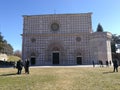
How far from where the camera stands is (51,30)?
1639 inches

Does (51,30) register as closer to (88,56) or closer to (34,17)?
(34,17)

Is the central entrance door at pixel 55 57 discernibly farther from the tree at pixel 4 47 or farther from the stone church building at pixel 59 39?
the tree at pixel 4 47

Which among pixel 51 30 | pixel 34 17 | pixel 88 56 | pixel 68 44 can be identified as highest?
pixel 34 17

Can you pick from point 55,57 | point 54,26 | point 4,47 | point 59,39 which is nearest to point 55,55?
point 55,57

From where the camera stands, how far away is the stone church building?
130 feet

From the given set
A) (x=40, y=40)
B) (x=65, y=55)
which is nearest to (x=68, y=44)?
(x=65, y=55)

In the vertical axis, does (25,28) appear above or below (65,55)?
above

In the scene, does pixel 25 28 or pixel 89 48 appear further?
pixel 25 28

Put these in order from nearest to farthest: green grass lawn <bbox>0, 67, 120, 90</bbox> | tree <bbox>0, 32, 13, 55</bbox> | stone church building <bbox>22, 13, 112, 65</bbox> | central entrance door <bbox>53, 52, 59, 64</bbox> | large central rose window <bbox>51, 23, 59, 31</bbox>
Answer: green grass lawn <bbox>0, 67, 120, 90</bbox> < stone church building <bbox>22, 13, 112, 65</bbox> < central entrance door <bbox>53, 52, 59, 64</bbox> < large central rose window <bbox>51, 23, 59, 31</bbox> < tree <bbox>0, 32, 13, 55</bbox>

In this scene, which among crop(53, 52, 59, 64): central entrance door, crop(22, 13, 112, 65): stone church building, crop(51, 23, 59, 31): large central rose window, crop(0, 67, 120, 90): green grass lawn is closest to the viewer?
crop(0, 67, 120, 90): green grass lawn

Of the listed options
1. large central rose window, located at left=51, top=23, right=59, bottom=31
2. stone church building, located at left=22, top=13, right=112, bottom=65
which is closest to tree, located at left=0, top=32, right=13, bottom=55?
stone church building, located at left=22, top=13, right=112, bottom=65

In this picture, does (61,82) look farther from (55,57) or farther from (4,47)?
(4,47)

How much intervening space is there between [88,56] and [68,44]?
4.74 metres

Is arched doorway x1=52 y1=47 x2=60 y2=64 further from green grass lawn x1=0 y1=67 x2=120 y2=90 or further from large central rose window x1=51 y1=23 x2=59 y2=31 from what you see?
green grass lawn x1=0 y1=67 x2=120 y2=90
